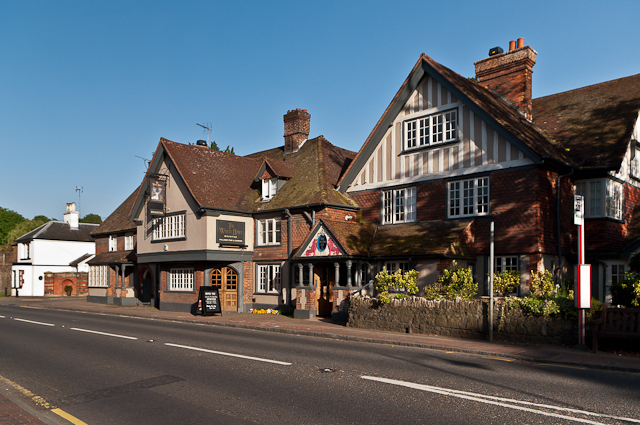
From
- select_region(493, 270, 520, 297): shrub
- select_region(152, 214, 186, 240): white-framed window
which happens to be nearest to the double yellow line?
select_region(493, 270, 520, 297): shrub

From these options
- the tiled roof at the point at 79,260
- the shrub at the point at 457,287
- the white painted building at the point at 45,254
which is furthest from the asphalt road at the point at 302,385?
the white painted building at the point at 45,254

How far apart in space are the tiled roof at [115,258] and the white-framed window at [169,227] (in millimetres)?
6563

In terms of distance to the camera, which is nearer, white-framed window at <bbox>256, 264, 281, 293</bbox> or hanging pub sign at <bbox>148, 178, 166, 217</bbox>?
white-framed window at <bbox>256, 264, 281, 293</bbox>

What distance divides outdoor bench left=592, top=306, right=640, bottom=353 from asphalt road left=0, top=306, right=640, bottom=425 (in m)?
2.13

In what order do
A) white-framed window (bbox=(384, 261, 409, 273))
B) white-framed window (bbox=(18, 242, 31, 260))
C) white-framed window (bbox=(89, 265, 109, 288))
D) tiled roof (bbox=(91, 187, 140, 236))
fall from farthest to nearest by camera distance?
white-framed window (bbox=(18, 242, 31, 260)) → white-framed window (bbox=(89, 265, 109, 288)) → tiled roof (bbox=(91, 187, 140, 236)) → white-framed window (bbox=(384, 261, 409, 273))

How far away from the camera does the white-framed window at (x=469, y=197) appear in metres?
20.7

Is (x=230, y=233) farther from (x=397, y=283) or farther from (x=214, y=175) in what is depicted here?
(x=397, y=283)

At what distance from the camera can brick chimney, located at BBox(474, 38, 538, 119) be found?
2392 cm

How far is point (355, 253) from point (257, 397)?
44.0 feet

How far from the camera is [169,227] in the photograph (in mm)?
29312

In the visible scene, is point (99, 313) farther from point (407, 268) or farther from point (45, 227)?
point (45, 227)

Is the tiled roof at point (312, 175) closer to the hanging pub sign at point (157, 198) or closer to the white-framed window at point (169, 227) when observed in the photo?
the white-framed window at point (169, 227)

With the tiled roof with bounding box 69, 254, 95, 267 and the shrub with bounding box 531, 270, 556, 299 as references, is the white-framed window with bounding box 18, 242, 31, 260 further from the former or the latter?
the shrub with bounding box 531, 270, 556, 299

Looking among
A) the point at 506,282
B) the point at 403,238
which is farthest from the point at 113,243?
the point at 506,282
